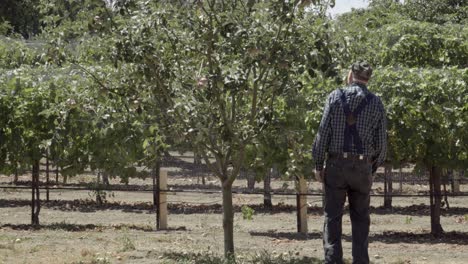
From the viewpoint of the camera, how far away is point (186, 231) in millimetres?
13562

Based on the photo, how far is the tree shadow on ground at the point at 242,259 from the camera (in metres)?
8.67

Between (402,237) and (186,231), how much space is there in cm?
Result: 327

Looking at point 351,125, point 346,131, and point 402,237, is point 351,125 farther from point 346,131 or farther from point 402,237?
point 402,237

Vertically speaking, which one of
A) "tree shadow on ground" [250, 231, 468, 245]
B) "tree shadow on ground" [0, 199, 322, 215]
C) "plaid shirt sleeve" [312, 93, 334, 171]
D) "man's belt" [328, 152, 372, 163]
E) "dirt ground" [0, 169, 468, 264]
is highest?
"plaid shirt sleeve" [312, 93, 334, 171]

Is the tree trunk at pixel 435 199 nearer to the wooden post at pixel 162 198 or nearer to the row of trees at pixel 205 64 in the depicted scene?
the wooden post at pixel 162 198

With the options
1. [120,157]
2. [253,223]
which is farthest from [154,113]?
[253,223]

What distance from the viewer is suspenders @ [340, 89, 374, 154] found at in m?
6.92

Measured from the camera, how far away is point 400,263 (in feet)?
30.1

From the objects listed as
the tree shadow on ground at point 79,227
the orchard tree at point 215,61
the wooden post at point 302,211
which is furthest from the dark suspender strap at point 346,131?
the tree shadow on ground at point 79,227

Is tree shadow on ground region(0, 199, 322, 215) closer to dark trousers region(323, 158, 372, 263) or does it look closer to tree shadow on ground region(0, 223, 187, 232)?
tree shadow on ground region(0, 223, 187, 232)

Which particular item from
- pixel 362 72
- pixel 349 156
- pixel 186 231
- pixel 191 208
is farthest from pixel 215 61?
pixel 191 208

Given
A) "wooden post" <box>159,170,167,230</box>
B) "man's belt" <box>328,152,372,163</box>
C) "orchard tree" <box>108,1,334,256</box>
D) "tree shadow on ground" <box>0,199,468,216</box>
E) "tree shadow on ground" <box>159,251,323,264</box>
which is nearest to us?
"man's belt" <box>328,152,372,163</box>

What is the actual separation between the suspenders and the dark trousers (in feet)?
0.37

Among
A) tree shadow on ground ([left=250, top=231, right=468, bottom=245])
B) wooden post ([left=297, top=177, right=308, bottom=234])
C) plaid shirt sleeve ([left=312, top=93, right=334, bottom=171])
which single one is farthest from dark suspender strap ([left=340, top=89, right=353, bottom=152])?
wooden post ([left=297, top=177, right=308, bottom=234])
